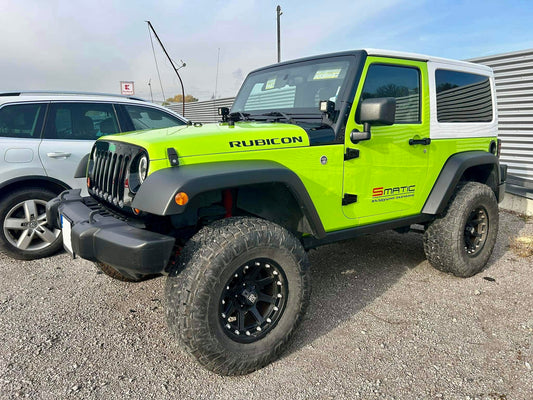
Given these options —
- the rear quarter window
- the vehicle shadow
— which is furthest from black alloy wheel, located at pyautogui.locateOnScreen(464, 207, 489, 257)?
the rear quarter window

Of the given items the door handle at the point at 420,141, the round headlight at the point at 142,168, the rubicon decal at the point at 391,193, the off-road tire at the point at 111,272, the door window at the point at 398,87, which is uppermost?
the door window at the point at 398,87

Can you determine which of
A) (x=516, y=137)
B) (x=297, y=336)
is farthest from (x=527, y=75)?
(x=297, y=336)

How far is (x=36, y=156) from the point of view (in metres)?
4.18

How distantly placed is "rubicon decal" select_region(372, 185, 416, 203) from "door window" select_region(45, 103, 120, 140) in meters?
3.23

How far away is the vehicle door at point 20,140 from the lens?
13.3 feet

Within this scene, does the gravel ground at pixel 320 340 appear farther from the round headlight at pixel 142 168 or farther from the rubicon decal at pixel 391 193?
the round headlight at pixel 142 168

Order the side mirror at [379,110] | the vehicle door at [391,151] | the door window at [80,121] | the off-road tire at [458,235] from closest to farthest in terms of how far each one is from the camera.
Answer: the side mirror at [379,110], the vehicle door at [391,151], the off-road tire at [458,235], the door window at [80,121]

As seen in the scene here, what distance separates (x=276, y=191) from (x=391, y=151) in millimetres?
1065

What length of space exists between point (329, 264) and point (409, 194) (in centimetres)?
122

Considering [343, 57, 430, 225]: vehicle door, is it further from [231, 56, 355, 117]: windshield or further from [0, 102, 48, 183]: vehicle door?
[0, 102, 48, 183]: vehicle door

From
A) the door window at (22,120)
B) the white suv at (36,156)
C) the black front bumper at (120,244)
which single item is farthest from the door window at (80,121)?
the black front bumper at (120,244)

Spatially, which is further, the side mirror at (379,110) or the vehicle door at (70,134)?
the vehicle door at (70,134)

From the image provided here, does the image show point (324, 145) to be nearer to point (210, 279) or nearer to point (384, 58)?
point (384, 58)

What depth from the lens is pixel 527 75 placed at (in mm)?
6391
